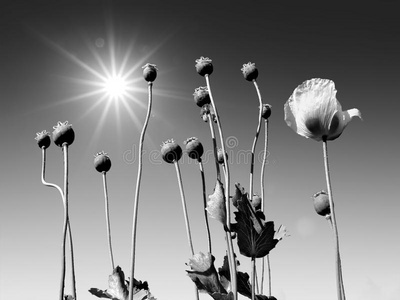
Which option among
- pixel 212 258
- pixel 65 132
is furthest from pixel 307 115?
pixel 65 132

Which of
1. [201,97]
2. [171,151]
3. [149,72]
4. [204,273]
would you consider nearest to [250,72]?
[201,97]

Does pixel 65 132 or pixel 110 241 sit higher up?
pixel 65 132

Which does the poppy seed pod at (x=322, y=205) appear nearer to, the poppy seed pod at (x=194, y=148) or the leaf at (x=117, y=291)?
the poppy seed pod at (x=194, y=148)

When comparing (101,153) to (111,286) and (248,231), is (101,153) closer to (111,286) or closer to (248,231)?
(111,286)

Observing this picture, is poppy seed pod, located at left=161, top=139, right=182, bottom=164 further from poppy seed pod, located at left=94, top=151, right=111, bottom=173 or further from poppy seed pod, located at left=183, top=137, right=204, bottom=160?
poppy seed pod, located at left=94, top=151, right=111, bottom=173

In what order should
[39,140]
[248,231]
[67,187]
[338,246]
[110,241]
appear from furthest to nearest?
[39,140], [110,241], [67,187], [248,231], [338,246]

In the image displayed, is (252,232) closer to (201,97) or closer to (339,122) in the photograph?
(339,122)
